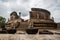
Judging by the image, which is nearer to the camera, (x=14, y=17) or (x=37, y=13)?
(x=37, y=13)

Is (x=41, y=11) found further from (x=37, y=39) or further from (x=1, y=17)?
(x=1, y=17)

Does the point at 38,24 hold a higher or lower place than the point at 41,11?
lower

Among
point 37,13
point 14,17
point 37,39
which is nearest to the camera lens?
point 37,39

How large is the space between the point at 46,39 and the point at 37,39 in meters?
0.21

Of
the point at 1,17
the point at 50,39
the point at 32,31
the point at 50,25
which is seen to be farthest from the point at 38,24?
the point at 1,17

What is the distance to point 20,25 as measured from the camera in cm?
1441

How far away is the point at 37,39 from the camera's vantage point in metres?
3.26

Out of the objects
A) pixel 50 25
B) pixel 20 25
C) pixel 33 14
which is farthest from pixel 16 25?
pixel 50 25

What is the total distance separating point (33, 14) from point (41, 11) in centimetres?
97

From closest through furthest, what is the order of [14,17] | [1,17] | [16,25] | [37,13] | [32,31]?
[32,31]
[16,25]
[37,13]
[14,17]
[1,17]

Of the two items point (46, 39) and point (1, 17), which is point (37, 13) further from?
point (1, 17)

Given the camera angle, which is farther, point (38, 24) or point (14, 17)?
point (14, 17)

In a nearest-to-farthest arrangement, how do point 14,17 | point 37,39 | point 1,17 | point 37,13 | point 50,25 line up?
1. point 37,39
2. point 50,25
3. point 37,13
4. point 14,17
5. point 1,17

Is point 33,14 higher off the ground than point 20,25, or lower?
higher
